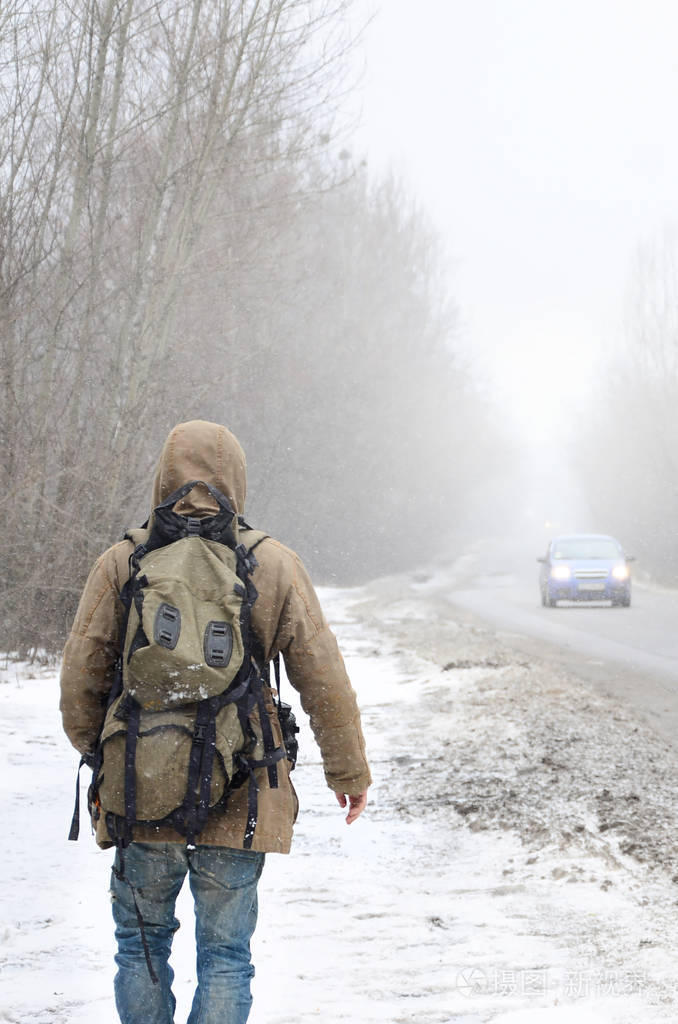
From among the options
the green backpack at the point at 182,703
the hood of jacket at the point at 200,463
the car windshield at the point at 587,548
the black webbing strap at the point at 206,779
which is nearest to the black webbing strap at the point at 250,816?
the green backpack at the point at 182,703

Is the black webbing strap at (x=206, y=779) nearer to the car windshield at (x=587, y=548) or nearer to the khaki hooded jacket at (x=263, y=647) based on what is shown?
the khaki hooded jacket at (x=263, y=647)

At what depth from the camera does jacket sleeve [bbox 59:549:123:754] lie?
2705 mm

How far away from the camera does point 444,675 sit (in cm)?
1171

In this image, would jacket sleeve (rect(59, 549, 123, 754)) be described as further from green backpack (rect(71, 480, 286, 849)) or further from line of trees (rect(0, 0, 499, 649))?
line of trees (rect(0, 0, 499, 649))

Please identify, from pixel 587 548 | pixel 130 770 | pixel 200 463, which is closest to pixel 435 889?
pixel 130 770

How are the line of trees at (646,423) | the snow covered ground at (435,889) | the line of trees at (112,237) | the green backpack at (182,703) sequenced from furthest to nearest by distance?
the line of trees at (646,423), the line of trees at (112,237), the snow covered ground at (435,889), the green backpack at (182,703)

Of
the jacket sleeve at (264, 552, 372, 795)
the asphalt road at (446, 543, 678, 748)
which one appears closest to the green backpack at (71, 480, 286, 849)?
the jacket sleeve at (264, 552, 372, 795)

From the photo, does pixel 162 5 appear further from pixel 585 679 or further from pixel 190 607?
pixel 190 607

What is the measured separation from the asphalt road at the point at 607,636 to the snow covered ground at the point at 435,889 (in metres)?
1.99

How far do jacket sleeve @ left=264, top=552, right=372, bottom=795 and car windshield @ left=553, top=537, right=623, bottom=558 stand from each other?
71.5 ft

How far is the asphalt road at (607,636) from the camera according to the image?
11.3 m

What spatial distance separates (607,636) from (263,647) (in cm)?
1550

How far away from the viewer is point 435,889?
4773 mm

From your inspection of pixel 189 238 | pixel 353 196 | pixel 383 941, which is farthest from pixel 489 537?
pixel 383 941
